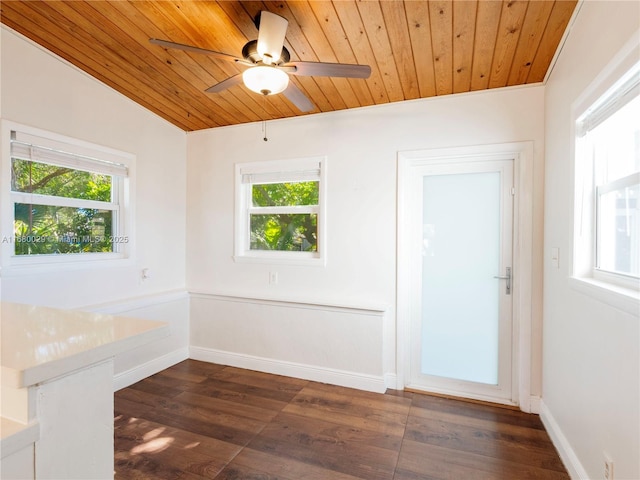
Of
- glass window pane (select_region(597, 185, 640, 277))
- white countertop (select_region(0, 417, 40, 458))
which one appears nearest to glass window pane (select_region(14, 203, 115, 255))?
white countertop (select_region(0, 417, 40, 458))

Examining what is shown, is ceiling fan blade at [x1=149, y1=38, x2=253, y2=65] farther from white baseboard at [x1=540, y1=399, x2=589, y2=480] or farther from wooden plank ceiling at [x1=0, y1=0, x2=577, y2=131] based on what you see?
white baseboard at [x1=540, y1=399, x2=589, y2=480]

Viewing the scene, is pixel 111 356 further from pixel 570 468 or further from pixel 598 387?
pixel 570 468

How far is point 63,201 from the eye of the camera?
8.77 ft

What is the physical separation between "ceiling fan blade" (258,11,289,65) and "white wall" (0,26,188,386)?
1.86 m

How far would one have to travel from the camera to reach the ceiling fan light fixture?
1.77 metres

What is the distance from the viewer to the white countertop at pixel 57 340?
0.62 meters

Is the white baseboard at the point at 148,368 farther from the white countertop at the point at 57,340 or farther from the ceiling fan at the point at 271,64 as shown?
the ceiling fan at the point at 271,64

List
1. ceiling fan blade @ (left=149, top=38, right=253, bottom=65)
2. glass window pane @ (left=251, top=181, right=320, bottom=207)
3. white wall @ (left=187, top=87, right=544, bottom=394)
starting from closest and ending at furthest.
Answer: ceiling fan blade @ (left=149, top=38, right=253, bottom=65), white wall @ (left=187, top=87, right=544, bottom=394), glass window pane @ (left=251, top=181, right=320, bottom=207)

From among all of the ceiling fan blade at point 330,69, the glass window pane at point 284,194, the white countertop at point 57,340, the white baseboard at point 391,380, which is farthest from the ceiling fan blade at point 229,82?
the white baseboard at point 391,380

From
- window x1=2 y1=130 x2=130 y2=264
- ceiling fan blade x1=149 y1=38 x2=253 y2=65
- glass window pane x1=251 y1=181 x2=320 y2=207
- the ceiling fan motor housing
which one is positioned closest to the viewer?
ceiling fan blade x1=149 y1=38 x2=253 y2=65

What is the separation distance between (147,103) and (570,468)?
424 cm

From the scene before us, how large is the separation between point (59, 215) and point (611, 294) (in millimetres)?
3626

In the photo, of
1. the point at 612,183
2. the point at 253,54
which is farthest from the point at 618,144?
the point at 253,54

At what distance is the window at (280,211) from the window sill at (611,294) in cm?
199
